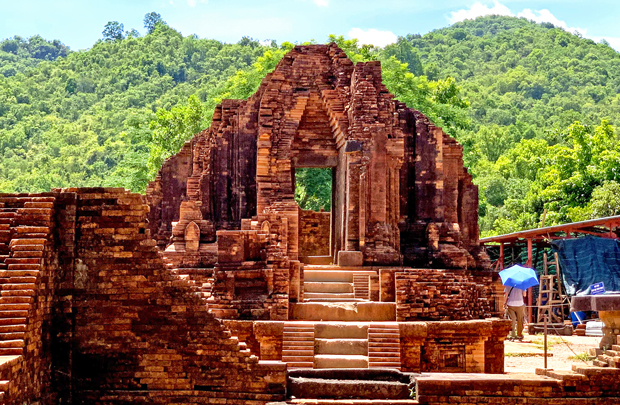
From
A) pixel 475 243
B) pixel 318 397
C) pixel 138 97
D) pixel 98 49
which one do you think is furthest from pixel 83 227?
pixel 98 49

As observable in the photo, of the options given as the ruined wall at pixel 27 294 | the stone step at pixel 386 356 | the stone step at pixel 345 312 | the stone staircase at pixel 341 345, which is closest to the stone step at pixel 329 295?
the stone step at pixel 345 312

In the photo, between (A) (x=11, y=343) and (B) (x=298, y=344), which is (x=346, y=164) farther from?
(A) (x=11, y=343)

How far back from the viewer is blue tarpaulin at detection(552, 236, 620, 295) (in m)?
24.3

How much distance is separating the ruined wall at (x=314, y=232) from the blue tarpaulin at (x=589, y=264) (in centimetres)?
678

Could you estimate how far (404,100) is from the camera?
114ft

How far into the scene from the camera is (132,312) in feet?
36.6

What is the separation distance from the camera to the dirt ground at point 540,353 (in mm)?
15906

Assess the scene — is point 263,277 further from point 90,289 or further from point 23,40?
point 23,40

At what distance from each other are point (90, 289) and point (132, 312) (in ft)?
1.97

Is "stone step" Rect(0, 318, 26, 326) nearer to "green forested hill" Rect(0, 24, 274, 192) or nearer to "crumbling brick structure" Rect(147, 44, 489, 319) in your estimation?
"crumbling brick structure" Rect(147, 44, 489, 319)

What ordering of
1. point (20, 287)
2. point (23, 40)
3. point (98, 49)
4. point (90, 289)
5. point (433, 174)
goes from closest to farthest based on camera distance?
point (20, 287) < point (90, 289) < point (433, 174) < point (98, 49) < point (23, 40)

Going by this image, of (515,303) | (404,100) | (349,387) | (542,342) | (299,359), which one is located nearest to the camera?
(349,387)

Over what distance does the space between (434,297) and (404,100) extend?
67.5 feet

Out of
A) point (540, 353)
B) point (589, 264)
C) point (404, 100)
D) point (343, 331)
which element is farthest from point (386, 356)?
point (404, 100)
